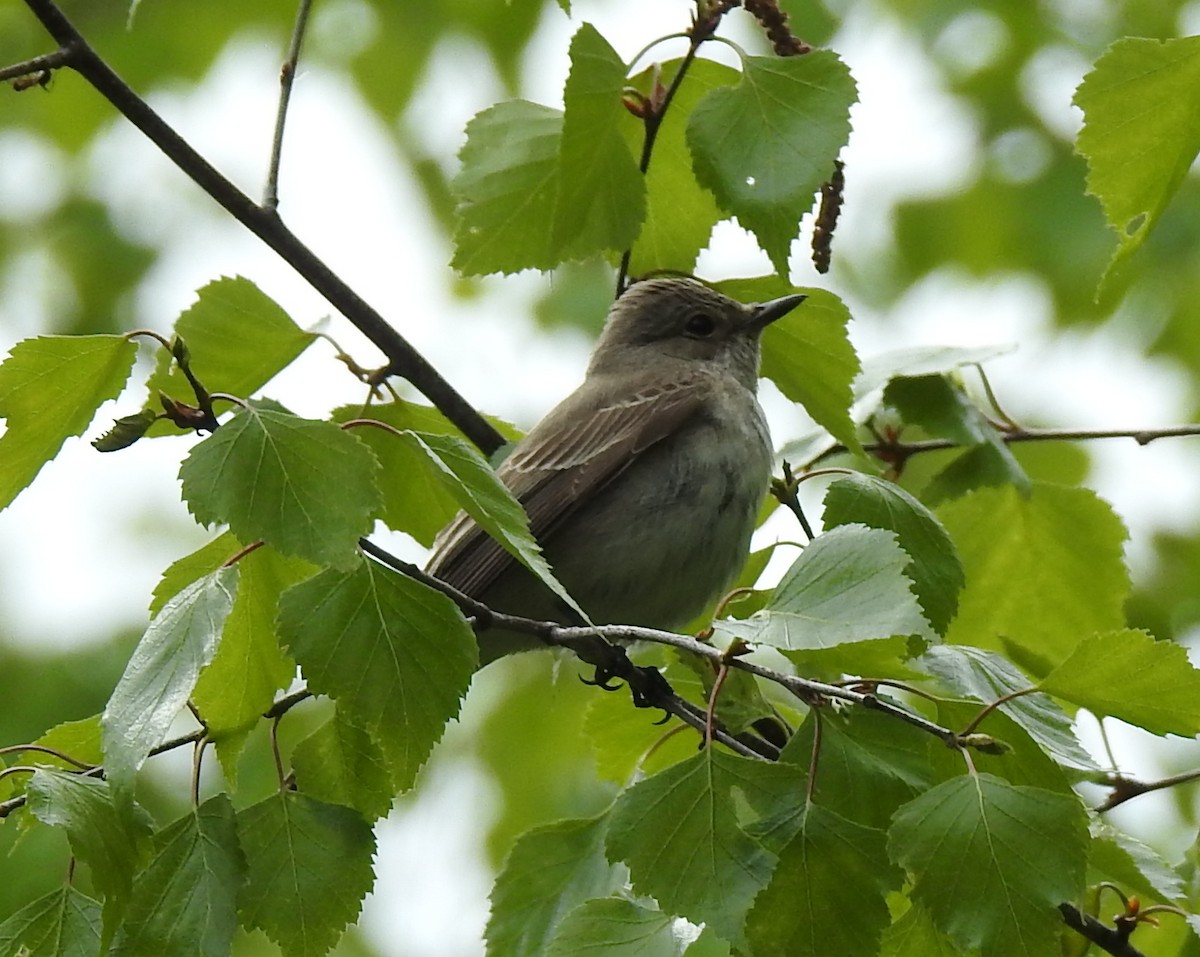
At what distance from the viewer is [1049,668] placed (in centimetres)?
303

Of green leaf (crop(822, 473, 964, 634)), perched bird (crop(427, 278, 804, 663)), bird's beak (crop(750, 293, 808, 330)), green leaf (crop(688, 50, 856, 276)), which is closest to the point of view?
green leaf (crop(688, 50, 856, 276))

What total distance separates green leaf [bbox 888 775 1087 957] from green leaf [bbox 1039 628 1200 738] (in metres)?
0.20

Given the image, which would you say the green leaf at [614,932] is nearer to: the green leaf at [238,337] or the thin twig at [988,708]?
the thin twig at [988,708]

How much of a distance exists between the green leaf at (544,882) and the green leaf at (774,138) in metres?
1.03

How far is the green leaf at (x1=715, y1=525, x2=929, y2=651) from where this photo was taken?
6.52 ft

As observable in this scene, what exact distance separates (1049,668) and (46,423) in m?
1.94

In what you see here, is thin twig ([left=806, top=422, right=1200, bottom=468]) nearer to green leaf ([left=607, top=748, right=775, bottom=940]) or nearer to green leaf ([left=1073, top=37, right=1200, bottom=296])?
green leaf ([left=1073, top=37, right=1200, bottom=296])

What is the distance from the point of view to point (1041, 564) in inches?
139

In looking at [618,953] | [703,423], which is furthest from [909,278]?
[618,953]

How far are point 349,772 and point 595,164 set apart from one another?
1139mm

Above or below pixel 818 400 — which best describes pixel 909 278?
above

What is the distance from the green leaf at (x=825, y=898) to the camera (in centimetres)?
202

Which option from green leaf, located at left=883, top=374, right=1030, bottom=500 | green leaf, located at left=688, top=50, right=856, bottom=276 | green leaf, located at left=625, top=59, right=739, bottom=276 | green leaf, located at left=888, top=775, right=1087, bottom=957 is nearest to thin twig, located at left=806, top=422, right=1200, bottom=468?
green leaf, located at left=883, top=374, right=1030, bottom=500

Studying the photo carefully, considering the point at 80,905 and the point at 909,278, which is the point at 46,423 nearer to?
the point at 80,905
